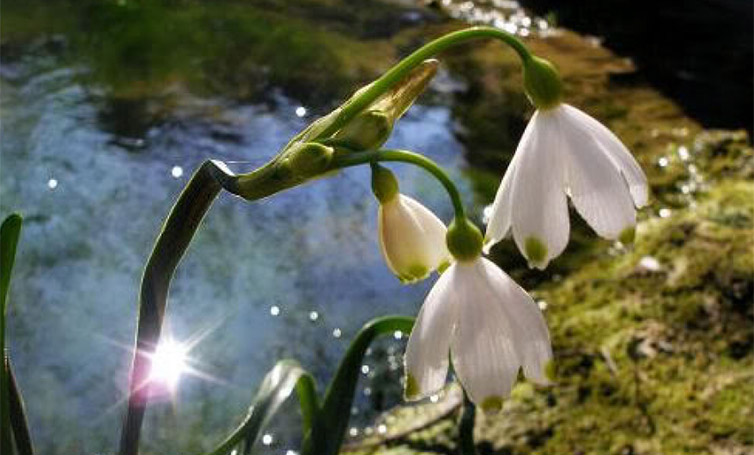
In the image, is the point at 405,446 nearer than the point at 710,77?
Yes

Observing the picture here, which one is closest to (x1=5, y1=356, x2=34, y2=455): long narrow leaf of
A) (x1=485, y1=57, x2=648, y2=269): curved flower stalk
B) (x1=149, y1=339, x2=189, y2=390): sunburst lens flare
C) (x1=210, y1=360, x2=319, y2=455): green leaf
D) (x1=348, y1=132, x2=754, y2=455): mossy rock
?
(x1=210, y1=360, x2=319, y2=455): green leaf

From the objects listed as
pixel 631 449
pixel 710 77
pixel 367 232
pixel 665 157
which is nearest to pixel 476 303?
pixel 631 449

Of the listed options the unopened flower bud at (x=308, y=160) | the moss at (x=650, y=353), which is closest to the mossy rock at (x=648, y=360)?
the moss at (x=650, y=353)

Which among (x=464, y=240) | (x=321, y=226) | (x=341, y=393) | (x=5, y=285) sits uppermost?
(x=464, y=240)

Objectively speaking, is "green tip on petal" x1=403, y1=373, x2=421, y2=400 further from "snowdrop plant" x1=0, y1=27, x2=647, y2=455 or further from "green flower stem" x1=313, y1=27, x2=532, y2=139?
"green flower stem" x1=313, y1=27, x2=532, y2=139

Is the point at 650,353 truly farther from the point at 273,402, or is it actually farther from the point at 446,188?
the point at 446,188

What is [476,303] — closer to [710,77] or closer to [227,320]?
[227,320]

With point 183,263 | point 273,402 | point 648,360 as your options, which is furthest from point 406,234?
point 183,263
